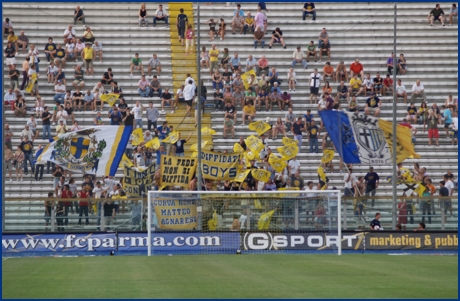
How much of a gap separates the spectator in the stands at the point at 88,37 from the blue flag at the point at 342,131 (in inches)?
493

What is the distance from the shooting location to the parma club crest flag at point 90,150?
100ft

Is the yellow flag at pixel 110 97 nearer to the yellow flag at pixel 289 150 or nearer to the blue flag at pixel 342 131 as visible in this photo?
the yellow flag at pixel 289 150

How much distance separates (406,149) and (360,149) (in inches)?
73.2

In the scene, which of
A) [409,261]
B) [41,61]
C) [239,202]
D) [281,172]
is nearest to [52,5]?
[41,61]

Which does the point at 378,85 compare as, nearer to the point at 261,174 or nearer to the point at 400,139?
the point at 400,139

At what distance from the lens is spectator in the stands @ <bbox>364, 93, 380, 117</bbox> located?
1471 inches

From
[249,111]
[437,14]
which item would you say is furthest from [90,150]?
[437,14]

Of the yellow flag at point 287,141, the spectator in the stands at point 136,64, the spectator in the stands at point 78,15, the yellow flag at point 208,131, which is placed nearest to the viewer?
the yellow flag at point 287,141

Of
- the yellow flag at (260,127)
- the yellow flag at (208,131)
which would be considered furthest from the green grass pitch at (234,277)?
the yellow flag at (208,131)

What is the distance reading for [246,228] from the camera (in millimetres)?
28203

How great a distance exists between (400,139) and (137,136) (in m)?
9.67

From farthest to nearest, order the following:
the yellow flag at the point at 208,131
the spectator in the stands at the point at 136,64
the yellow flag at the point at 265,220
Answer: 1. the spectator in the stands at the point at 136,64
2. the yellow flag at the point at 208,131
3. the yellow flag at the point at 265,220

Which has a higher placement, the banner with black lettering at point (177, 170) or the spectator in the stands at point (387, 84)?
the spectator in the stands at point (387, 84)

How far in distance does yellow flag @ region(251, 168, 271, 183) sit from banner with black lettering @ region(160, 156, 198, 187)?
7.09 feet
